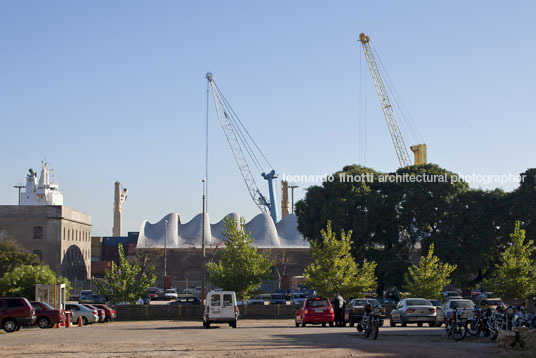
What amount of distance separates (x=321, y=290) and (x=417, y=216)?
2289cm

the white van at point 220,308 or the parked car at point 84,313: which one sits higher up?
the white van at point 220,308

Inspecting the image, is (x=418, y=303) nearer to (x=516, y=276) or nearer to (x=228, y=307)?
(x=228, y=307)

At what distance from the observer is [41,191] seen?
11369 cm

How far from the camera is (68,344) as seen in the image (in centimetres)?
2264

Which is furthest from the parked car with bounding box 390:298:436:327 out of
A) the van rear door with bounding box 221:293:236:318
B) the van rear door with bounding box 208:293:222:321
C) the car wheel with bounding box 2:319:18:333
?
the car wheel with bounding box 2:319:18:333

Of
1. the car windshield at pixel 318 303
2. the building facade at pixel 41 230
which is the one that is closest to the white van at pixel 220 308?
the car windshield at pixel 318 303

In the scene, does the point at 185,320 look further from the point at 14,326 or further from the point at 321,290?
the point at 14,326

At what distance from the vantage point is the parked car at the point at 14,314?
31.4 meters

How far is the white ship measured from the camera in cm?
11338

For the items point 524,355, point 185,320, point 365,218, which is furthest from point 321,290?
point 524,355

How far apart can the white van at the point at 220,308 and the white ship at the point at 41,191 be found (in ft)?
277

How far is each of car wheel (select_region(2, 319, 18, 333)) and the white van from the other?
27.2ft

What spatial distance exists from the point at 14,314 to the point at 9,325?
1.66ft

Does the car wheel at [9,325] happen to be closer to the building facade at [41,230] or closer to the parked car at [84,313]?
the parked car at [84,313]
